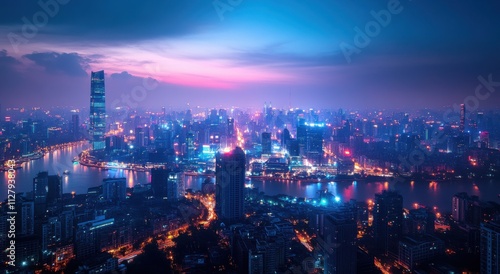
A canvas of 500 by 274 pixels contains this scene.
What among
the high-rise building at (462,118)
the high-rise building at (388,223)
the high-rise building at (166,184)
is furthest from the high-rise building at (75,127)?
the high-rise building at (462,118)

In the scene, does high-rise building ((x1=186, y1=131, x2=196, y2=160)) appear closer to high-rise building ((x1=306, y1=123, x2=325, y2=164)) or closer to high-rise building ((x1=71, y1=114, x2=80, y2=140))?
high-rise building ((x1=306, y1=123, x2=325, y2=164))

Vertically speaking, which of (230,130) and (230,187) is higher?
(230,130)

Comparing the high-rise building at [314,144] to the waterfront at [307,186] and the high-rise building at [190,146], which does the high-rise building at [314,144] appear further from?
the high-rise building at [190,146]

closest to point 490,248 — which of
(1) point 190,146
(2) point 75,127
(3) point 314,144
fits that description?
(3) point 314,144

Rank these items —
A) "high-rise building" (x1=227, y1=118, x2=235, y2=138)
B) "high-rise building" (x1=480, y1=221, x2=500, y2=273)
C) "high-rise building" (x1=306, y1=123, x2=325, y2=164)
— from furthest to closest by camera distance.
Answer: "high-rise building" (x1=227, y1=118, x2=235, y2=138) → "high-rise building" (x1=306, y1=123, x2=325, y2=164) → "high-rise building" (x1=480, y1=221, x2=500, y2=273)

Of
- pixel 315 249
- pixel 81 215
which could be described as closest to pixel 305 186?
pixel 315 249

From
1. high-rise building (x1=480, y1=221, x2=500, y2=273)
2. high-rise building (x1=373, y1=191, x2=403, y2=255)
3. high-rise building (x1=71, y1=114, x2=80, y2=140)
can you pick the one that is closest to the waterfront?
high-rise building (x1=373, y1=191, x2=403, y2=255)

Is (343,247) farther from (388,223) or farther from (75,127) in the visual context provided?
(75,127)
